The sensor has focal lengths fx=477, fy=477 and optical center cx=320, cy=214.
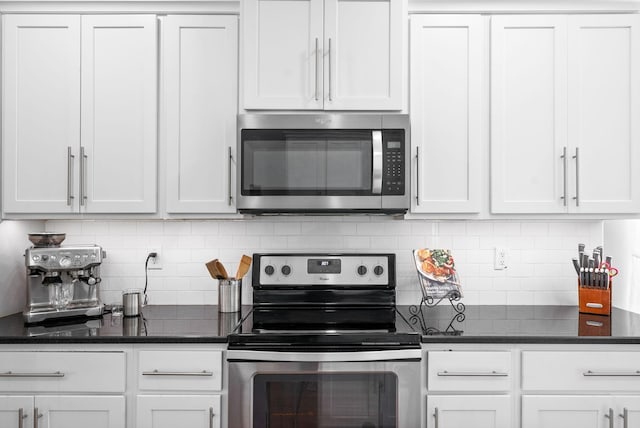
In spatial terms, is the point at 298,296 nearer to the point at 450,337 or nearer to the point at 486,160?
the point at 450,337

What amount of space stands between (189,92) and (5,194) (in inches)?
39.2

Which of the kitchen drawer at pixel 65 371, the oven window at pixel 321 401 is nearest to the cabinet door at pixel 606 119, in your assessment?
the oven window at pixel 321 401

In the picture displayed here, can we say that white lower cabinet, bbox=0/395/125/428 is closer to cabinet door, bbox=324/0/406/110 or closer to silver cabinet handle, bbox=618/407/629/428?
cabinet door, bbox=324/0/406/110

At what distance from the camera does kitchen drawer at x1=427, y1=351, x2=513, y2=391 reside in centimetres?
190

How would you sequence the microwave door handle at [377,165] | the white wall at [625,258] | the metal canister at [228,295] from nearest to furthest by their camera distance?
the microwave door handle at [377,165] < the metal canister at [228,295] < the white wall at [625,258]

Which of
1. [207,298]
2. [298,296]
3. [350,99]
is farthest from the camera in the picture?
[207,298]

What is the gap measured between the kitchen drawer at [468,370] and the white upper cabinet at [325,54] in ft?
3.69

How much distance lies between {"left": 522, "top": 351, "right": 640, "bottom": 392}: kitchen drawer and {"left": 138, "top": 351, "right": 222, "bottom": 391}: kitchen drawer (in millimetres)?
1238

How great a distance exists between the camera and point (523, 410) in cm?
190

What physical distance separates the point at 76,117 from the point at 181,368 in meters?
1.29

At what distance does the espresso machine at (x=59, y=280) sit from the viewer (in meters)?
2.21

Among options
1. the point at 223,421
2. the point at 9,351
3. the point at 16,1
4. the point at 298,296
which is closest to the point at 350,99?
the point at 298,296

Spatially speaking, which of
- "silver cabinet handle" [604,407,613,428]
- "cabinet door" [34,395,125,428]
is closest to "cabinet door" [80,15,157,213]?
"cabinet door" [34,395,125,428]

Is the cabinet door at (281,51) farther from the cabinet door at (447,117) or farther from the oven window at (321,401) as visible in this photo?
the oven window at (321,401)
